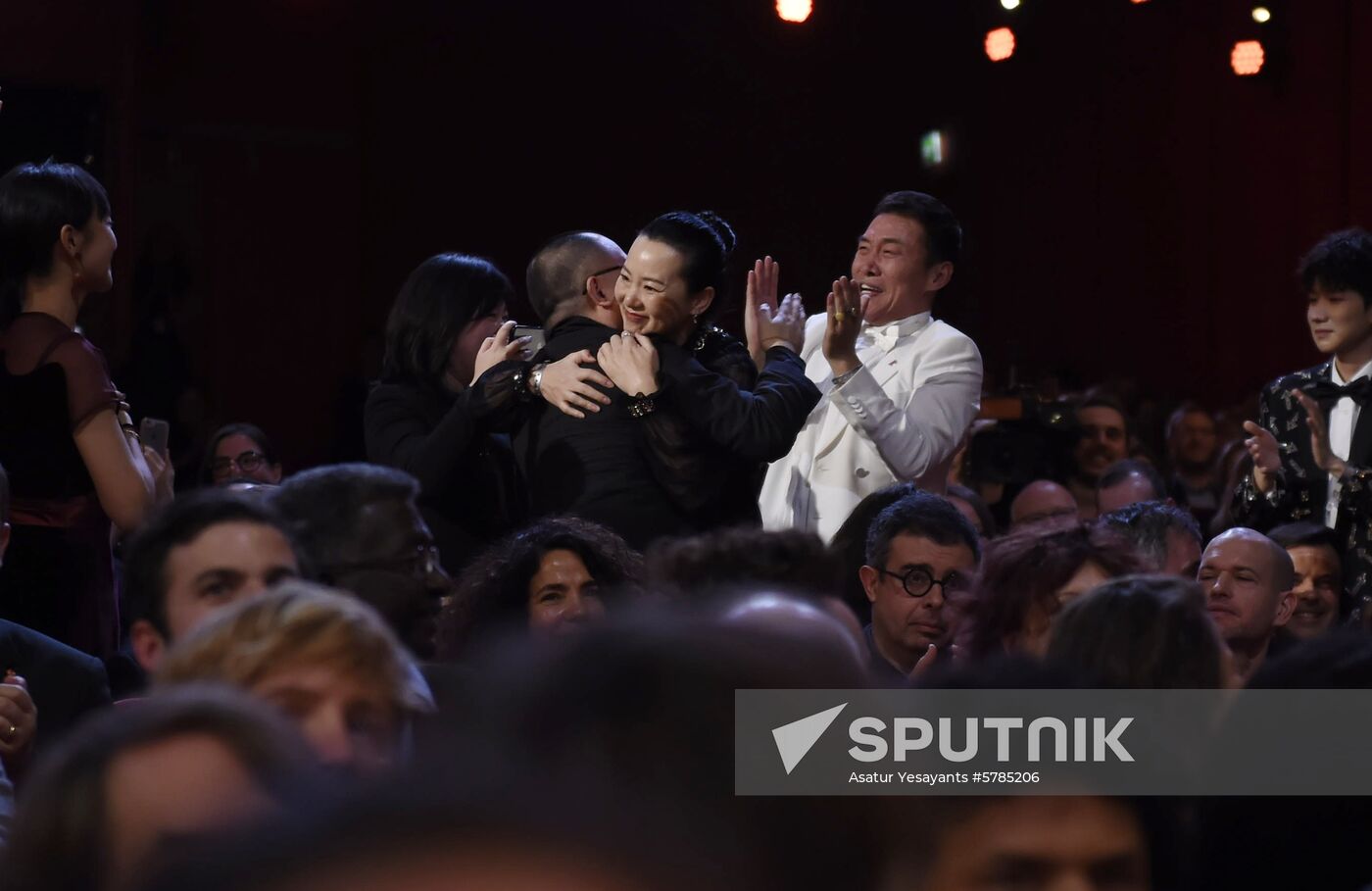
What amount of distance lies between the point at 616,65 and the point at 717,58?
0.55m

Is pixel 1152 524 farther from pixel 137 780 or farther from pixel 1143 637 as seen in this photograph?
pixel 137 780

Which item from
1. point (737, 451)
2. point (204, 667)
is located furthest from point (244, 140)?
point (204, 667)

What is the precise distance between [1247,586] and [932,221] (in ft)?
3.26

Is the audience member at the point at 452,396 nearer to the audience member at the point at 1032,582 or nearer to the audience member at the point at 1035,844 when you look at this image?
the audience member at the point at 1032,582

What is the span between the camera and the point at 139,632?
2176 millimetres

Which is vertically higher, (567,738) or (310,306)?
(310,306)

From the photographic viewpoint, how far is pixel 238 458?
521cm

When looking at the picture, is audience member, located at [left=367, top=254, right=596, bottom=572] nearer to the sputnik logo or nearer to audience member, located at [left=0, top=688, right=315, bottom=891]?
the sputnik logo

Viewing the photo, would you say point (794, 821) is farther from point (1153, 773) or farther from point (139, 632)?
point (139, 632)

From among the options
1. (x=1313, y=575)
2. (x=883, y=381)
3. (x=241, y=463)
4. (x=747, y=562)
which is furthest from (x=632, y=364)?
(x=241, y=463)

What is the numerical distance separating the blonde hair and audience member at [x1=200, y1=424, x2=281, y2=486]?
367 centimetres

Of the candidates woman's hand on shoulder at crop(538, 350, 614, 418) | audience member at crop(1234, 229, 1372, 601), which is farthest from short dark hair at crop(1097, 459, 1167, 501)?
woman's hand on shoulder at crop(538, 350, 614, 418)

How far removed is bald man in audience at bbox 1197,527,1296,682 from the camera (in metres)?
3.26

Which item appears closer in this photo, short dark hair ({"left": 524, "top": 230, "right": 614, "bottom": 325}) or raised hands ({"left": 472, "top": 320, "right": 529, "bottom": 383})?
raised hands ({"left": 472, "top": 320, "right": 529, "bottom": 383})
